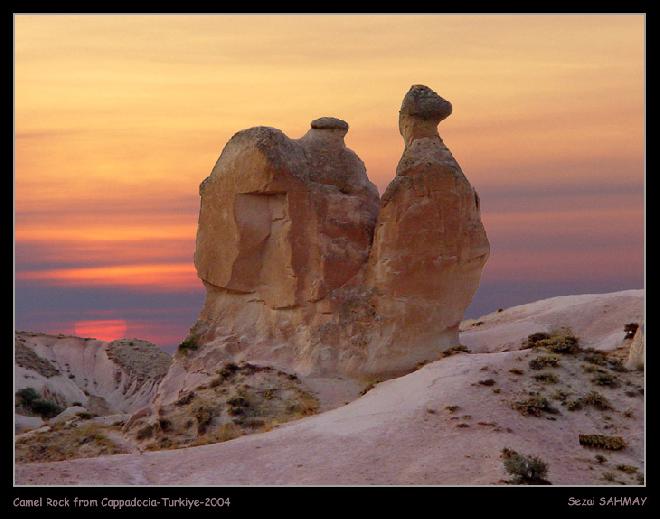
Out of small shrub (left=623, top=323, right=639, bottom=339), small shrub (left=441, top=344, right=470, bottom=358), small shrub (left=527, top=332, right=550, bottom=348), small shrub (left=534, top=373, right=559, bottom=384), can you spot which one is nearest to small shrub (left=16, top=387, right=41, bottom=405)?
small shrub (left=441, top=344, right=470, bottom=358)

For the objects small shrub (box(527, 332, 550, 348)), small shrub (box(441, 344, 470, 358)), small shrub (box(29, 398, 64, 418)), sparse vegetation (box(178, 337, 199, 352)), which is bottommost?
small shrub (box(29, 398, 64, 418))

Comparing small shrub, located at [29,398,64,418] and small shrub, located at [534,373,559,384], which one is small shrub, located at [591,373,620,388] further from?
small shrub, located at [29,398,64,418]

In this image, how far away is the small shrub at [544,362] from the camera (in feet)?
92.4

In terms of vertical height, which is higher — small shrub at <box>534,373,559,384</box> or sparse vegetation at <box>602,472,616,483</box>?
small shrub at <box>534,373,559,384</box>

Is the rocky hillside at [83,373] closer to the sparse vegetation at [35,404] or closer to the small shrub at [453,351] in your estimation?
the sparse vegetation at [35,404]

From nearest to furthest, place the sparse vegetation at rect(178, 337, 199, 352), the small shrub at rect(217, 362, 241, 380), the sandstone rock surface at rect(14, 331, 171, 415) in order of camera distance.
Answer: the small shrub at rect(217, 362, 241, 380)
the sparse vegetation at rect(178, 337, 199, 352)
the sandstone rock surface at rect(14, 331, 171, 415)

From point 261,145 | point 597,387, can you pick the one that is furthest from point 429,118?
point 597,387

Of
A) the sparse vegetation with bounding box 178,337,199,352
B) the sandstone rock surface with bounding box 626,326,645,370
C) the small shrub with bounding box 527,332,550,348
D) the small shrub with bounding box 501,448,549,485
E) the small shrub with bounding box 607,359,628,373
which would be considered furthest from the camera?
the sparse vegetation with bounding box 178,337,199,352

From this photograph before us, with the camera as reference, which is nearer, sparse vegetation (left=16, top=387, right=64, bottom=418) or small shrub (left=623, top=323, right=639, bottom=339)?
small shrub (left=623, top=323, right=639, bottom=339)

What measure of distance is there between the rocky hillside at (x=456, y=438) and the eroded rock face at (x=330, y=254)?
397 centimetres

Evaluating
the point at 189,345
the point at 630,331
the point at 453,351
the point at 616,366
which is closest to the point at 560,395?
the point at 616,366

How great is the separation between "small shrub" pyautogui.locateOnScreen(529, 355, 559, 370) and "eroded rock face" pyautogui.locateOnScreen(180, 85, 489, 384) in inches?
225

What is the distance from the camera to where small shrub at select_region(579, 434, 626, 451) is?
2473 centimetres

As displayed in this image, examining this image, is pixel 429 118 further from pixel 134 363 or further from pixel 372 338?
pixel 134 363
